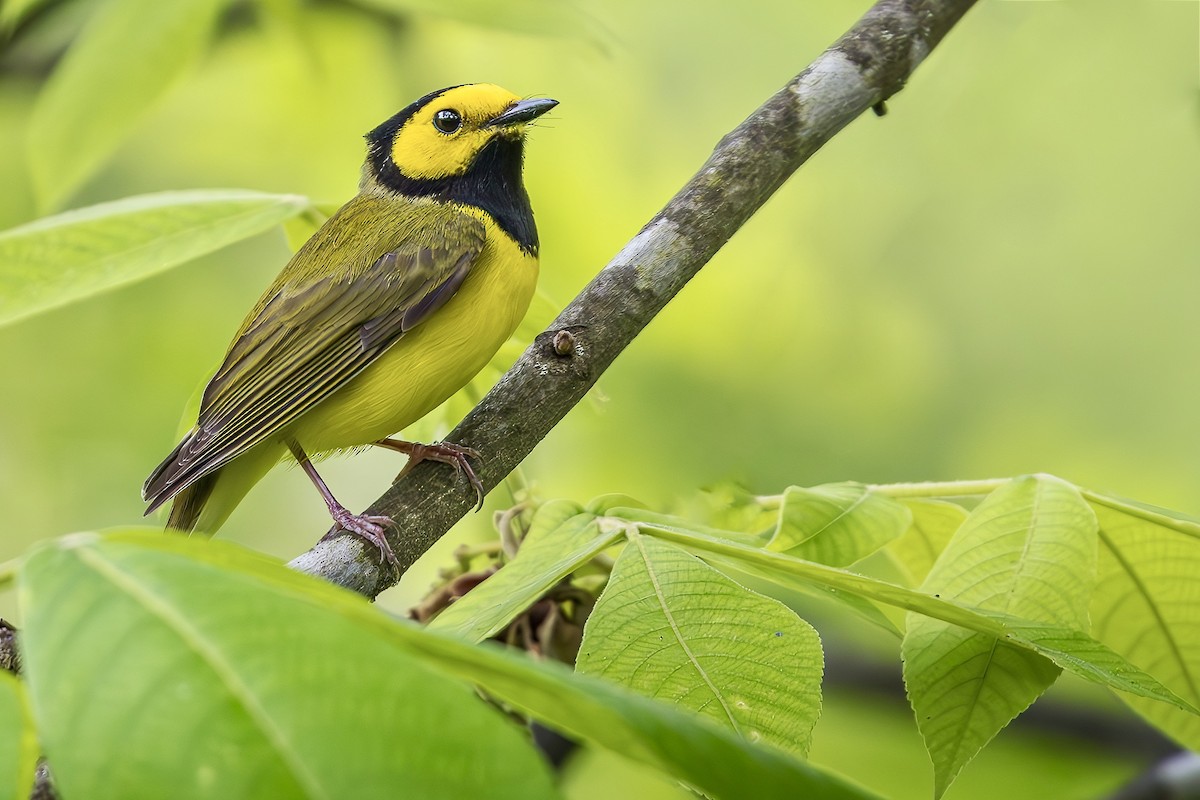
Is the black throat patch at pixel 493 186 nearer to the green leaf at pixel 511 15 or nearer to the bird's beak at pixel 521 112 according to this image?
the bird's beak at pixel 521 112

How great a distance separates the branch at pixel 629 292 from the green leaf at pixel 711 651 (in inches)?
18.0

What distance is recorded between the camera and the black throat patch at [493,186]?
8.87 feet

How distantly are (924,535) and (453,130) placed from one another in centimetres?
160

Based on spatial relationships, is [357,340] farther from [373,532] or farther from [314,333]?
[373,532]

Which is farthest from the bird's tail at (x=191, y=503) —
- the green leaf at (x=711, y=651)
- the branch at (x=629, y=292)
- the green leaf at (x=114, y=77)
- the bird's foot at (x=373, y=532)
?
the green leaf at (x=711, y=651)

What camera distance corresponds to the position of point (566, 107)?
4.37 metres

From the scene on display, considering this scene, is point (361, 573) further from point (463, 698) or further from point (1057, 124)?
point (1057, 124)

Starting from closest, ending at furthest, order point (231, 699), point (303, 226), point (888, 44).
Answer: point (231, 699) → point (888, 44) → point (303, 226)

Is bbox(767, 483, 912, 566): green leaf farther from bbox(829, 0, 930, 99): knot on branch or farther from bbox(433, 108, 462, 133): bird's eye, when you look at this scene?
bbox(433, 108, 462, 133): bird's eye

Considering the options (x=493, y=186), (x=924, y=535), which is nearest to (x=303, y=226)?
(x=493, y=186)

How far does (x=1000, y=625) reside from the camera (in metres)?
1.22

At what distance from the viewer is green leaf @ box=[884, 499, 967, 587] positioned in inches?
74.1

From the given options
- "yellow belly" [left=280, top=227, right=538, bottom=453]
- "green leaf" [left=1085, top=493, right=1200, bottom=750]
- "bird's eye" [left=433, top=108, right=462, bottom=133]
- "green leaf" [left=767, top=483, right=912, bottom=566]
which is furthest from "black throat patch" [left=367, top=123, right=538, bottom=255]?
"green leaf" [left=1085, top=493, right=1200, bottom=750]

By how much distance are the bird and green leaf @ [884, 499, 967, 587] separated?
90 cm
